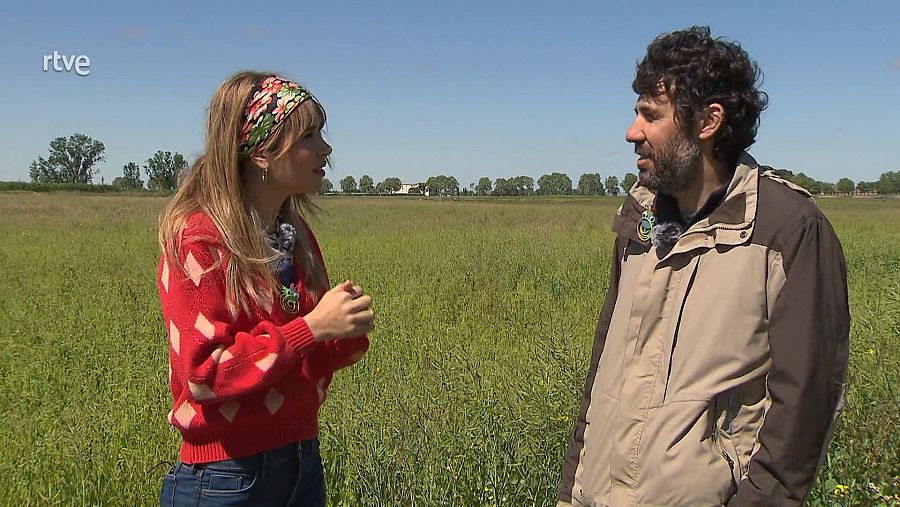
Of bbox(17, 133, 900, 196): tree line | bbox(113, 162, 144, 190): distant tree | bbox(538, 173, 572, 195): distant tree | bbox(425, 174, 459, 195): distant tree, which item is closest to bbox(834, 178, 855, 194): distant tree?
bbox(17, 133, 900, 196): tree line

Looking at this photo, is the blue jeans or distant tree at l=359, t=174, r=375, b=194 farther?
distant tree at l=359, t=174, r=375, b=194

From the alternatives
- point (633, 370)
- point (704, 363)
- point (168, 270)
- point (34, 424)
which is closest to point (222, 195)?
point (168, 270)

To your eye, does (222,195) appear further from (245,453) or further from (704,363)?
(704,363)

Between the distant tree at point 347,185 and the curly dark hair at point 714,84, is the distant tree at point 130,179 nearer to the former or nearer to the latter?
Result: the distant tree at point 347,185

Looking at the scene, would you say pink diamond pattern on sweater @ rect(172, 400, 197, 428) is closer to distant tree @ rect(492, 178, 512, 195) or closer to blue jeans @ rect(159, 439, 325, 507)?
blue jeans @ rect(159, 439, 325, 507)

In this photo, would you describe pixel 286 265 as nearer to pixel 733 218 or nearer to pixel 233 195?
pixel 233 195

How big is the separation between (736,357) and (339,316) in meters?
0.95

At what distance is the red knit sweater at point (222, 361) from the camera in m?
1.59

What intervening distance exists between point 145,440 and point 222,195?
2.92 metres

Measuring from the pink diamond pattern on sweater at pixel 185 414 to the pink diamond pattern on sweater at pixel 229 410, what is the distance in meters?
0.07

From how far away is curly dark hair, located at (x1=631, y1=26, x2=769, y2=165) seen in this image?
5.65ft

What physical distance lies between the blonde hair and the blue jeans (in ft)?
1.35

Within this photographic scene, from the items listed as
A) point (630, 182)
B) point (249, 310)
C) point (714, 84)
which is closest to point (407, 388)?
point (249, 310)

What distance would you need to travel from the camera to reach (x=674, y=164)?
1.74 meters
